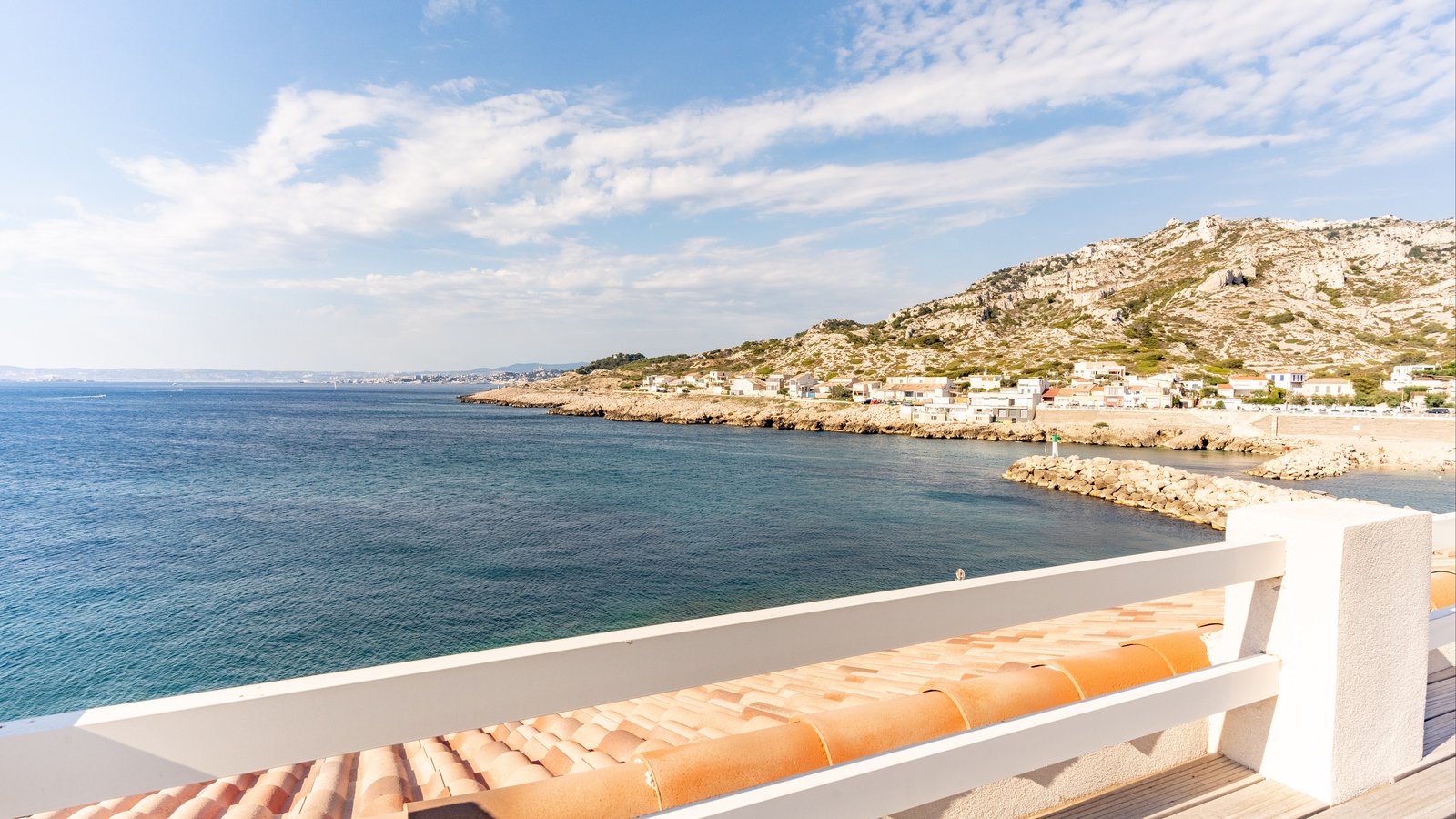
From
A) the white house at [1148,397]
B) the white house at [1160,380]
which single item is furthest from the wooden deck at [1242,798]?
the white house at [1160,380]

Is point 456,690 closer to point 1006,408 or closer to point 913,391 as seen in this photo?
point 1006,408

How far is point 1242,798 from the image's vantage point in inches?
86.3

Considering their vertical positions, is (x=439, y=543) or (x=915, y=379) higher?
(x=915, y=379)

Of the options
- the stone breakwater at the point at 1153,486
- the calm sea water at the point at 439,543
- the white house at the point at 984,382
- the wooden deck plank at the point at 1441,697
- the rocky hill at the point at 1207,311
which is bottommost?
the calm sea water at the point at 439,543

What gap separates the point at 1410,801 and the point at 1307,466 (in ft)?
156

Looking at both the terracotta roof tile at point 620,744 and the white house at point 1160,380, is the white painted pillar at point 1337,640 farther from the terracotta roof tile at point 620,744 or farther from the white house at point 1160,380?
the white house at point 1160,380

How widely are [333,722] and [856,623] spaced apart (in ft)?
3.43

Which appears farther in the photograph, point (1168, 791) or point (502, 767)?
point (502, 767)

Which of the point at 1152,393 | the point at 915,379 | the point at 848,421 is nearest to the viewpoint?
the point at 1152,393

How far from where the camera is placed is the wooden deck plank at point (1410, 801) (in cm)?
215

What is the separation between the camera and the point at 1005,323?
141625 millimetres

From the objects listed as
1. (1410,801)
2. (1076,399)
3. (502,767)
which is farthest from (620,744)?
(1076,399)

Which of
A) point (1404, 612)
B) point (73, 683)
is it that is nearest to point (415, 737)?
point (1404, 612)

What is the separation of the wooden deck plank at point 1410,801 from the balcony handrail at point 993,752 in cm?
44
